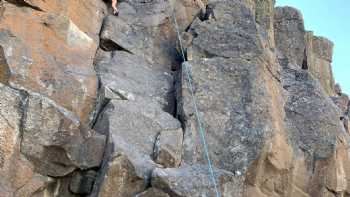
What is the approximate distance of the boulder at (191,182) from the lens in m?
10.7

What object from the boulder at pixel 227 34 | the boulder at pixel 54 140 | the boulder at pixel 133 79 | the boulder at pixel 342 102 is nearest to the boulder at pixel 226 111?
the boulder at pixel 227 34

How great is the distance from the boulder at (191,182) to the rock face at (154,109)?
25 mm

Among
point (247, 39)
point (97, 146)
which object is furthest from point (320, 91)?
point (97, 146)

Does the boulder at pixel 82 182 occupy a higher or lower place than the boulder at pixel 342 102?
lower

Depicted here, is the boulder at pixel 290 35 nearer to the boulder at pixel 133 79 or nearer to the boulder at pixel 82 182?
the boulder at pixel 133 79

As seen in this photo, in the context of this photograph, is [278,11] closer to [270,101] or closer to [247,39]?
[247,39]

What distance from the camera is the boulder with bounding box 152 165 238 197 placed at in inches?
423

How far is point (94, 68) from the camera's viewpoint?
14.2m

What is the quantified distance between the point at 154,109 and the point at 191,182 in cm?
301

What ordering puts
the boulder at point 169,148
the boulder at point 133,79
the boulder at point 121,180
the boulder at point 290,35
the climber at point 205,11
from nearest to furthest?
the boulder at point 121,180
the boulder at point 169,148
the boulder at point 133,79
the climber at point 205,11
the boulder at point 290,35

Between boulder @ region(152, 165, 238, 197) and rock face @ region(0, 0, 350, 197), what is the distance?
25 millimetres

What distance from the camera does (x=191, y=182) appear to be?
36.0 ft

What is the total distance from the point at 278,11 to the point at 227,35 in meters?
7.00

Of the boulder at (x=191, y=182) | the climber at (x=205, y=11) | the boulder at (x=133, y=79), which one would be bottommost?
the boulder at (x=191, y=182)
